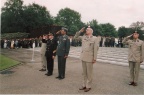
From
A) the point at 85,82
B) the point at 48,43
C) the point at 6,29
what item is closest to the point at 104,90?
the point at 85,82

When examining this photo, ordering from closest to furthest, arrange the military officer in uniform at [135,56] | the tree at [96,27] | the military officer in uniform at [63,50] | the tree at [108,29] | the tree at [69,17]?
1. the military officer in uniform at [135,56]
2. the military officer in uniform at [63,50]
3. the tree at [96,27]
4. the tree at [69,17]
5. the tree at [108,29]

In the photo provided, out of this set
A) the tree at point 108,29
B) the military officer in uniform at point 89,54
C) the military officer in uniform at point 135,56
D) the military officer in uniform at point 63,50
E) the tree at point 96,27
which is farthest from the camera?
the tree at point 108,29

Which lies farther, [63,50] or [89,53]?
[63,50]

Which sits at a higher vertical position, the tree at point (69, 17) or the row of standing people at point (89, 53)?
the tree at point (69, 17)

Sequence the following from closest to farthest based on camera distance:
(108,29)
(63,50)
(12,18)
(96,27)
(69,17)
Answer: (63,50), (12,18), (69,17), (96,27), (108,29)

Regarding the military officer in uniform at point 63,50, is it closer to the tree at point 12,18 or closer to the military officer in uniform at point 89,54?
the military officer in uniform at point 89,54

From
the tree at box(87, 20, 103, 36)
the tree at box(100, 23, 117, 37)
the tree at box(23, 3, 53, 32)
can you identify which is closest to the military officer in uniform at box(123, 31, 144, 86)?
the tree at box(23, 3, 53, 32)

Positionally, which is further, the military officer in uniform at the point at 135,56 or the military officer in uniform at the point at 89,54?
the military officer in uniform at the point at 135,56

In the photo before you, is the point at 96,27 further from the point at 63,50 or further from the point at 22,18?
the point at 63,50

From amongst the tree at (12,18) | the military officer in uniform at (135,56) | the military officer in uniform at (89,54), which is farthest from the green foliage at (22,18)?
the military officer in uniform at (89,54)

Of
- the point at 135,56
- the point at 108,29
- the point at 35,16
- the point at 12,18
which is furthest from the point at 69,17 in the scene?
the point at 135,56

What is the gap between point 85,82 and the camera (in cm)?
773

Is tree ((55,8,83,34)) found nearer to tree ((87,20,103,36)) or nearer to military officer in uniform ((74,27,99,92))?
tree ((87,20,103,36))

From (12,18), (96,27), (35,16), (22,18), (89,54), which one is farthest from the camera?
(96,27)
